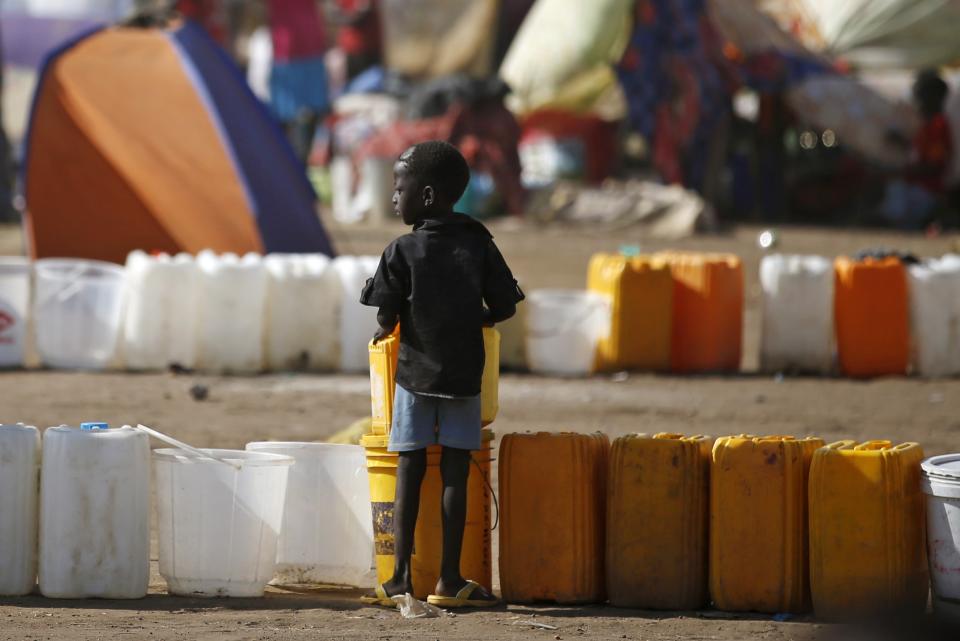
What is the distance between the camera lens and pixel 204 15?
29.4 m

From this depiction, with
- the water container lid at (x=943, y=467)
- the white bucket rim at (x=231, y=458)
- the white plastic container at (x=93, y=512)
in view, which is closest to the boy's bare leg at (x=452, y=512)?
the white bucket rim at (x=231, y=458)

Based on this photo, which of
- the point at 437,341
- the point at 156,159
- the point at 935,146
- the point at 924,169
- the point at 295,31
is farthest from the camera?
the point at 295,31

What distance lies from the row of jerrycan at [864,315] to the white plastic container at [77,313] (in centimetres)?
464

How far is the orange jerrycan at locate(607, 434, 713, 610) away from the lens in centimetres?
601

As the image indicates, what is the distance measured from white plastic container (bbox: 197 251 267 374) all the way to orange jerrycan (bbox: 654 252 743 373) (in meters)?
2.91

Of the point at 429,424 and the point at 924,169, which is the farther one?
the point at 924,169

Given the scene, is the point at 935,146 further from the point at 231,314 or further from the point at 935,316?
the point at 231,314

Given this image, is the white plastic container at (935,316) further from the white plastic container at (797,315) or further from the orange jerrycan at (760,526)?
the orange jerrycan at (760,526)

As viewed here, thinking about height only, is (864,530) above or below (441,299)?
below

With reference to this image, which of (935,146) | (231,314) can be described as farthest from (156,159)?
(935,146)

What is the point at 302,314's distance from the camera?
1213 cm

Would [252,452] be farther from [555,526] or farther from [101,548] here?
[555,526]

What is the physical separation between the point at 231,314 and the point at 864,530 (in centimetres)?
700

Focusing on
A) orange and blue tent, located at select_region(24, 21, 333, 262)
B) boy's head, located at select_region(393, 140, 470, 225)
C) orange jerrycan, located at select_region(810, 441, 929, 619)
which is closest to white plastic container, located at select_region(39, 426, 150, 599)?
boy's head, located at select_region(393, 140, 470, 225)
